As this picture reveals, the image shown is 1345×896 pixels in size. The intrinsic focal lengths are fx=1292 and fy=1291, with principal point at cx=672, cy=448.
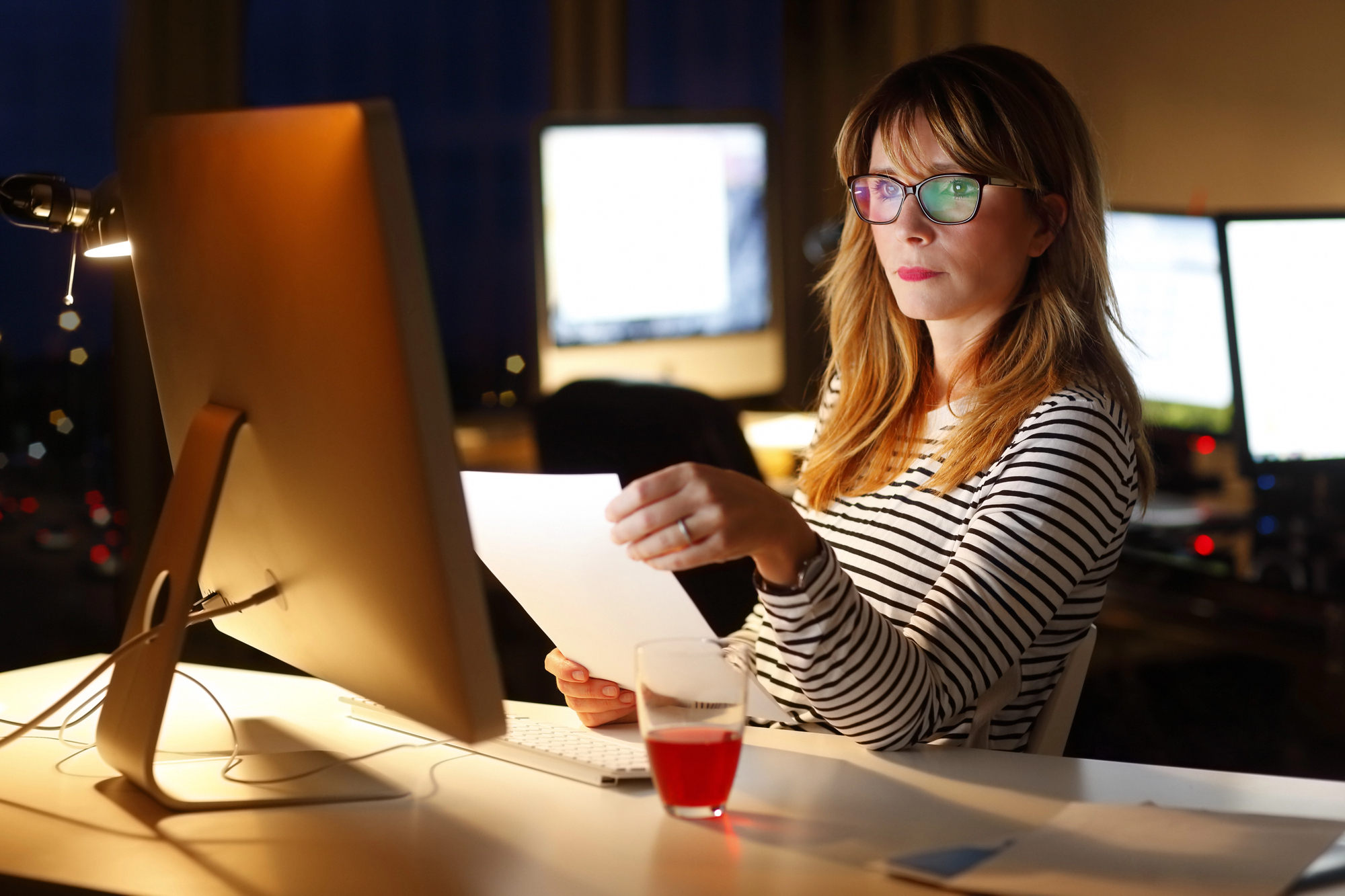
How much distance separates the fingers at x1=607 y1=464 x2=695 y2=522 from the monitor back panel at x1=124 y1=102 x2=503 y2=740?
0.53 ft

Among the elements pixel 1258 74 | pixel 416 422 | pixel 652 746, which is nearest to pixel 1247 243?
pixel 1258 74

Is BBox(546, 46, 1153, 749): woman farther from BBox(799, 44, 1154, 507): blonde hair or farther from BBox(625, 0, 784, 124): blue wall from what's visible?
BBox(625, 0, 784, 124): blue wall

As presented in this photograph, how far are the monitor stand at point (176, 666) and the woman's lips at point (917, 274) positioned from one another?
0.73 metres

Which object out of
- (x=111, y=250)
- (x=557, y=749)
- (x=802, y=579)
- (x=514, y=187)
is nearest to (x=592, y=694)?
(x=557, y=749)

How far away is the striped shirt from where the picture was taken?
1.01 m

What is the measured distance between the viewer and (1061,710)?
1231 millimetres

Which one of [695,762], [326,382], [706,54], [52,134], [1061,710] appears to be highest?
[706,54]

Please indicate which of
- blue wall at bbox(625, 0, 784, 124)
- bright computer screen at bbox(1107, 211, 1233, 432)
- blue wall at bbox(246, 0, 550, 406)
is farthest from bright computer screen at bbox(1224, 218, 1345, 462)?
blue wall at bbox(246, 0, 550, 406)

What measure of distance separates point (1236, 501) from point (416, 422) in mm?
2391

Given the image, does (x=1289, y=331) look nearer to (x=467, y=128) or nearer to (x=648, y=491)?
(x=648, y=491)

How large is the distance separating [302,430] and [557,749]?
0.34m

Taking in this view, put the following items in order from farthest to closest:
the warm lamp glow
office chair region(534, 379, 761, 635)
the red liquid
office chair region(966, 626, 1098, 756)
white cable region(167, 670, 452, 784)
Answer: office chair region(534, 379, 761, 635) → office chair region(966, 626, 1098, 756) → the warm lamp glow → white cable region(167, 670, 452, 784) → the red liquid

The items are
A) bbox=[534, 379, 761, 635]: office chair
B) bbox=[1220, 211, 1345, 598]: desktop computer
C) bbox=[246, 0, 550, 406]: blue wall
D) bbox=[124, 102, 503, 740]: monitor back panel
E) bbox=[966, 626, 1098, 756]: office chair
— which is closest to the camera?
bbox=[124, 102, 503, 740]: monitor back panel

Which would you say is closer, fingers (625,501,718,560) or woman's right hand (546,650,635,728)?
fingers (625,501,718,560)
